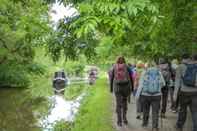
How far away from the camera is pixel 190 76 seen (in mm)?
10648

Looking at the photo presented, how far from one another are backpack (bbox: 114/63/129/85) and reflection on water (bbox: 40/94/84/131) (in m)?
7.22

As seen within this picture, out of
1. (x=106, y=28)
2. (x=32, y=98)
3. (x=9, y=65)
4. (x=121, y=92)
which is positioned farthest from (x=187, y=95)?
(x=9, y=65)

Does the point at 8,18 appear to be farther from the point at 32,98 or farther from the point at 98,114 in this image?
the point at 98,114

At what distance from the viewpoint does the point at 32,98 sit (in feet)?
109

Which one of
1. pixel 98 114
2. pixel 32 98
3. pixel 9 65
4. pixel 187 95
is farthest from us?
pixel 9 65

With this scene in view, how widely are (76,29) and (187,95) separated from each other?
6.53 metres

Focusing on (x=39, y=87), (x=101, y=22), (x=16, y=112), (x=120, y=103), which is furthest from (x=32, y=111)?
(x=101, y=22)

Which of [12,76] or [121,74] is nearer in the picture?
[121,74]

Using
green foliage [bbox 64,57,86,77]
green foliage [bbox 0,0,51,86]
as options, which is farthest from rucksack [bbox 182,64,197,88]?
green foliage [bbox 64,57,86,77]

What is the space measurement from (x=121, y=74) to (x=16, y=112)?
14.5 m

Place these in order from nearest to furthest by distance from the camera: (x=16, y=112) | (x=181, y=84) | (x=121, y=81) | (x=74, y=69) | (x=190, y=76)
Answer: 1. (x=190, y=76)
2. (x=181, y=84)
3. (x=121, y=81)
4. (x=16, y=112)
5. (x=74, y=69)

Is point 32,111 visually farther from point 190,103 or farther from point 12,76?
point 190,103

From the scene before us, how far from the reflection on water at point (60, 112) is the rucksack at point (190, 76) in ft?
31.4

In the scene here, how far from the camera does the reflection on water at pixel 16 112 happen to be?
21.3 metres
